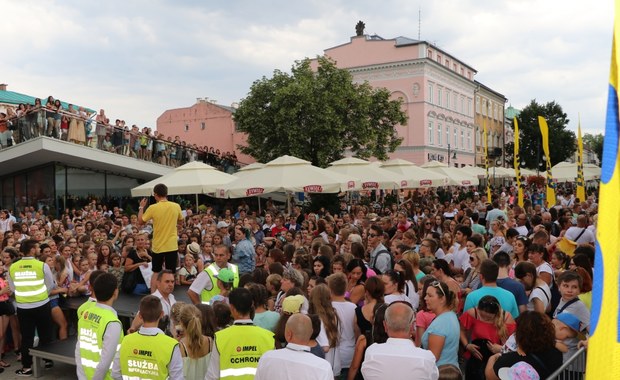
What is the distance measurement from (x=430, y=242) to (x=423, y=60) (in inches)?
1749

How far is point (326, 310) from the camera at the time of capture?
18.1 feet

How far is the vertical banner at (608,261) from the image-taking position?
1138mm

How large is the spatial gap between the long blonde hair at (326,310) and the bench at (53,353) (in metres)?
4.07

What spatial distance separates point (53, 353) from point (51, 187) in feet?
66.5

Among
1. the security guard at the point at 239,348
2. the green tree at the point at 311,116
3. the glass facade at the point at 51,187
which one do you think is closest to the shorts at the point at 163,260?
the security guard at the point at 239,348

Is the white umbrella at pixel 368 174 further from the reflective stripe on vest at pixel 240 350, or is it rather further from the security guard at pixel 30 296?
the reflective stripe on vest at pixel 240 350

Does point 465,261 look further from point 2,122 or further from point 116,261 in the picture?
point 2,122

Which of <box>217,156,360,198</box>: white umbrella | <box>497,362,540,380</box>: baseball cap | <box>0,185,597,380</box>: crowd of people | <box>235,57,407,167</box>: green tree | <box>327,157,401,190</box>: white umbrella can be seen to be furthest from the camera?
<box>235,57,407,167</box>: green tree

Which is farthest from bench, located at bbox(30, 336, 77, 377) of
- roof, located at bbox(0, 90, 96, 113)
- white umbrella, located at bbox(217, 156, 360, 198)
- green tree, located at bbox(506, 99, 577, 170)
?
green tree, located at bbox(506, 99, 577, 170)

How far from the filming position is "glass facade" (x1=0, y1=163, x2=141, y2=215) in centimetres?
2616

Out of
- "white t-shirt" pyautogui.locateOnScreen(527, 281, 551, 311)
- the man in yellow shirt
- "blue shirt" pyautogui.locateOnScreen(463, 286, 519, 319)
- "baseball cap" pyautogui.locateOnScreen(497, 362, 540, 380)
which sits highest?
the man in yellow shirt

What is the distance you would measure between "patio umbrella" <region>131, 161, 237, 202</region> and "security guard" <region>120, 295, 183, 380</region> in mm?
12911

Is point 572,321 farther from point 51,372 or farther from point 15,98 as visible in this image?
point 15,98

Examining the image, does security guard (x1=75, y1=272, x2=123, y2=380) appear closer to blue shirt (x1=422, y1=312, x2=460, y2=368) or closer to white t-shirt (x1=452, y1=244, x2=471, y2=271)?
blue shirt (x1=422, y1=312, x2=460, y2=368)
